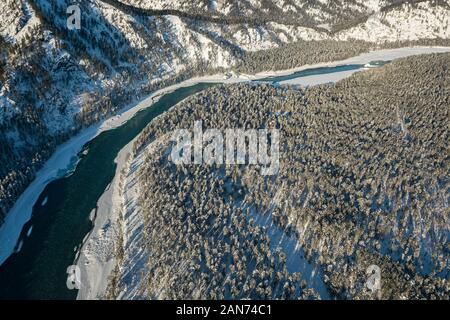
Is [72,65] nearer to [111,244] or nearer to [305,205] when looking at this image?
[111,244]

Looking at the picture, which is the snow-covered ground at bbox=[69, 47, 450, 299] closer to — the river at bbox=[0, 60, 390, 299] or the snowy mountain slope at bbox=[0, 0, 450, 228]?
the river at bbox=[0, 60, 390, 299]

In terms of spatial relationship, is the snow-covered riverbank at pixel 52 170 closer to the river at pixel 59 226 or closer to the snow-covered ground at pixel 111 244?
the river at pixel 59 226

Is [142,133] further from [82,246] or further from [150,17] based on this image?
[150,17]

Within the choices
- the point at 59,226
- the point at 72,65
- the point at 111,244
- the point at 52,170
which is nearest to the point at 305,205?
the point at 111,244

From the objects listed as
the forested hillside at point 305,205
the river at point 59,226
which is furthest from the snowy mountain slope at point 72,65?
the forested hillside at point 305,205

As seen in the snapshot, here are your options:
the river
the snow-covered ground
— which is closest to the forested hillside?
the snow-covered ground

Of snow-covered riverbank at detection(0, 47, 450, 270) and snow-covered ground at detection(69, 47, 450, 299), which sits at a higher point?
snow-covered riverbank at detection(0, 47, 450, 270)

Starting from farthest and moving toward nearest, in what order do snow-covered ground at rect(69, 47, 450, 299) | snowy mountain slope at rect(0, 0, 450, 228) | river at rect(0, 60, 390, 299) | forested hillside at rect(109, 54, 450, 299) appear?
snowy mountain slope at rect(0, 0, 450, 228), river at rect(0, 60, 390, 299), snow-covered ground at rect(69, 47, 450, 299), forested hillside at rect(109, 54, 450, 299)

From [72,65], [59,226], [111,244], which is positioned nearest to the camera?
[111,244]

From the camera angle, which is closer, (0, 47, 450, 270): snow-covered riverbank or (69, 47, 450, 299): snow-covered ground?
(69, 47, 450, 299): snow-covered ground

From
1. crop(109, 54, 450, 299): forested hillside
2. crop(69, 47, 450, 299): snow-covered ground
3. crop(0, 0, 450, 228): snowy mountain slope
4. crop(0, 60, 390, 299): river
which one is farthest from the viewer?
crop(0, 0, 450, 228): snowy mountain slope

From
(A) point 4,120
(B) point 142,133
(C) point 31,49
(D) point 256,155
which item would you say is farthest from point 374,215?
(C) point 31,49
